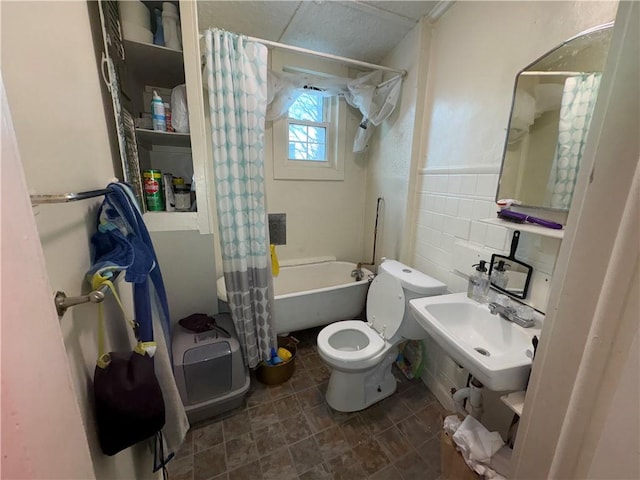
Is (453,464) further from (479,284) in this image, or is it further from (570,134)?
(570,134)

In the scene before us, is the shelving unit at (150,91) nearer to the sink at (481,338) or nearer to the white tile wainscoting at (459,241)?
the sink at (481,338)

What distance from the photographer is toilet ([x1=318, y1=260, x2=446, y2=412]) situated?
1.54m

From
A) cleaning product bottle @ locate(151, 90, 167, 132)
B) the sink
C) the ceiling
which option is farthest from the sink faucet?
cleaning product bottle @ locate(151, 90, 167, 132)

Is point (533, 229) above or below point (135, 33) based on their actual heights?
below

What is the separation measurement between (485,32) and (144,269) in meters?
1.95

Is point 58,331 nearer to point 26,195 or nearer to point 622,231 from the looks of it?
point 26,195

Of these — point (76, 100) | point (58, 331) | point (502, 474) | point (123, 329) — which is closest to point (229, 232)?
point (123, 329)

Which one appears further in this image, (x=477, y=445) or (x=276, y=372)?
(x=276, y=372)

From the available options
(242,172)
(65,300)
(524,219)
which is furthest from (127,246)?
(524,219)

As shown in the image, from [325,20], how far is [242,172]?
1224 mm

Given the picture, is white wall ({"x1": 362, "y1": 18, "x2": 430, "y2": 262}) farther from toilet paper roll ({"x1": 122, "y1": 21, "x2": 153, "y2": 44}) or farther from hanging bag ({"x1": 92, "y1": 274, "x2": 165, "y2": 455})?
hanging bag ({"x1": 92, "y1": 274, "x2": 165, "y2": 455})

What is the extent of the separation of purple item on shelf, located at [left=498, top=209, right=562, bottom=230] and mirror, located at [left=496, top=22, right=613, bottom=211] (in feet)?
0.32

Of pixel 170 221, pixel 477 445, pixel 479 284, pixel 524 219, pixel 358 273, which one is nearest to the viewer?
pixel 477 445

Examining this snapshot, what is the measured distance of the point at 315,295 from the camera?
2.10m
